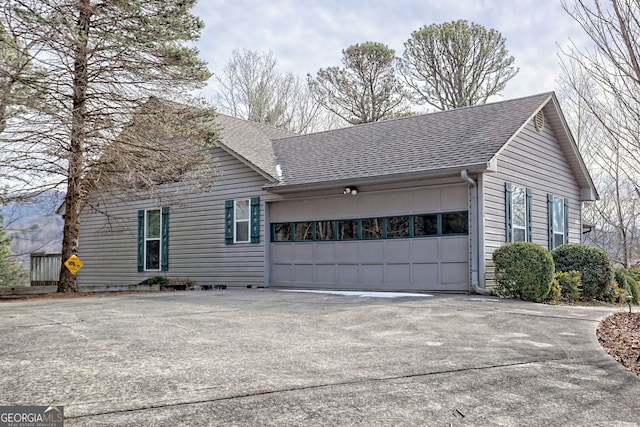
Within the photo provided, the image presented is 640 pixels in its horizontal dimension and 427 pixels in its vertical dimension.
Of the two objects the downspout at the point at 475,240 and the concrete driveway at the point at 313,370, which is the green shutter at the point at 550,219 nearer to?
the downspout at the point at 475,240

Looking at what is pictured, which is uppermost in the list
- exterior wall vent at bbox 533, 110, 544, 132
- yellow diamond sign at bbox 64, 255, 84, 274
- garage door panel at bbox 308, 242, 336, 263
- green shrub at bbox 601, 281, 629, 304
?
exterior wall vent at bbox 533, 110, 544, 132

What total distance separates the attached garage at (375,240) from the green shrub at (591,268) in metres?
2.25

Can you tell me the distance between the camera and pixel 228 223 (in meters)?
15.1

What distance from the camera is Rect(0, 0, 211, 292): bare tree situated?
418 inches

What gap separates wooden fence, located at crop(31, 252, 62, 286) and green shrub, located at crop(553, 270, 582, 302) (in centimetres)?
1570

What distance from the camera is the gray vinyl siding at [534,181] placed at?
11.9m

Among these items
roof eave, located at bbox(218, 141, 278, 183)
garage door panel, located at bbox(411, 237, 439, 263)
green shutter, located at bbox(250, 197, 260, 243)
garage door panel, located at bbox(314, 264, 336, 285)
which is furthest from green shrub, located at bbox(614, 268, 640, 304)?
green shutter, located at bbox(250, 197, 260, 243)

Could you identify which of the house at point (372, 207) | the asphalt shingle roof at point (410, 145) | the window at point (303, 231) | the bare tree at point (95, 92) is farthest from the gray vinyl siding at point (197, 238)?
the bare tree at point (95, 92)

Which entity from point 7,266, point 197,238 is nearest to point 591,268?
point 197,238

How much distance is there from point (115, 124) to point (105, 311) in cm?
487

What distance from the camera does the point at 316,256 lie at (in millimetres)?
13844

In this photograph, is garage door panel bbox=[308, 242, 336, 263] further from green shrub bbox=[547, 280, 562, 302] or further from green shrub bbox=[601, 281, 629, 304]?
green shrub bbox=[601, 281, 629, 304]

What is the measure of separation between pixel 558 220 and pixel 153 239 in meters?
11.7

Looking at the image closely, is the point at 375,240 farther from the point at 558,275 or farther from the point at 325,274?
the point at 558,275
